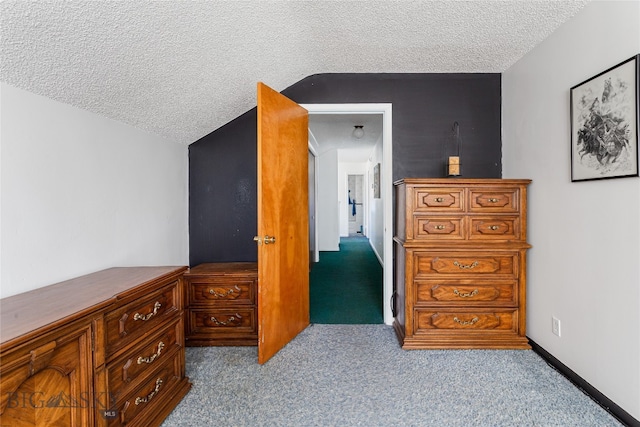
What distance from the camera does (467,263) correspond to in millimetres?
2398

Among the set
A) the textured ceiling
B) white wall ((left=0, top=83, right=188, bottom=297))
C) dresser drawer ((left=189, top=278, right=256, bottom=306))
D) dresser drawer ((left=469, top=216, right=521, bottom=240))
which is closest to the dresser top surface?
white wall ((left=0, top=83, right=188, bottom=297))

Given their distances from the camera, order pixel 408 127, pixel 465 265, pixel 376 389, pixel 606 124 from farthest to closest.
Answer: pixel 408 127 < pixel 465 265 < pixel 376 389 < pixel 606 124

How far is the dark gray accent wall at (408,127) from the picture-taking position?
2.89 m

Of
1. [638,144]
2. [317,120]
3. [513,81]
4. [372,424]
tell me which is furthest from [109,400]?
[317,120]

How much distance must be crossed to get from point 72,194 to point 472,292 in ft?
9.07

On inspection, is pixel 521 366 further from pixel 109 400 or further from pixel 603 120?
pixel 109 400

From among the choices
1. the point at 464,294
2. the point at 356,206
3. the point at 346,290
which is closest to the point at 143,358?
the point at 464,294

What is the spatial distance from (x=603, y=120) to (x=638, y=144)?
10.6 inches

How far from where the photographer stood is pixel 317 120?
14.7 ft

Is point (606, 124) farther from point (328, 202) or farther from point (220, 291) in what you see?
point (328, 202)

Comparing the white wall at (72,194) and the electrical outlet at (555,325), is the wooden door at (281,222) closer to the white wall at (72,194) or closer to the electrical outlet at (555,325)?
the white wall at (72,194)

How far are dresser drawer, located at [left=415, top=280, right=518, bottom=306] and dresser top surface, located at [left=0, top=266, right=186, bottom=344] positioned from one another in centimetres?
184

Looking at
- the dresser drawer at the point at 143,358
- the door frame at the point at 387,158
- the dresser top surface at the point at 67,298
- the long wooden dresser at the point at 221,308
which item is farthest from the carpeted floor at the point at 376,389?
the dresser top surface at the point at 67,298

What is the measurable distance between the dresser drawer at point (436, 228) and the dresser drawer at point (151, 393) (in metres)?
1.81
